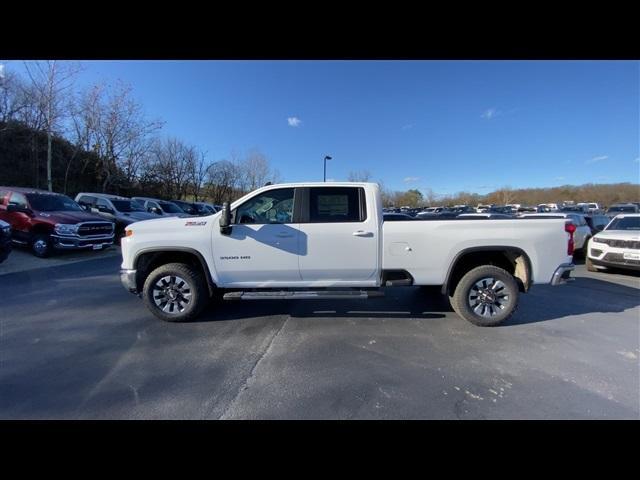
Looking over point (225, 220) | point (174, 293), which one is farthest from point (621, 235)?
point (174, 293)

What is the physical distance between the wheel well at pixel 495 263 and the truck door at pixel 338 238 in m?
1.27

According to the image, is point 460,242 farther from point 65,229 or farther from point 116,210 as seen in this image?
point 116,210

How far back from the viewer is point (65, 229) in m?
7.70

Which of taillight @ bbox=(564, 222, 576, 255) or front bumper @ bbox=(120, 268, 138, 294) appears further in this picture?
front bumper @ bbox=(120, 268, 138, 294)

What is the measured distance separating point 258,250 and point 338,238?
1175mm

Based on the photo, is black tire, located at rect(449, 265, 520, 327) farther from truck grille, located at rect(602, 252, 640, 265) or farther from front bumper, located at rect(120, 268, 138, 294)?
truck grille, located at rect(602, 252, 640, 265)

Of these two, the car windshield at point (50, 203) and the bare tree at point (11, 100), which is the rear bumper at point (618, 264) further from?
the bare tree at point (11, 100)

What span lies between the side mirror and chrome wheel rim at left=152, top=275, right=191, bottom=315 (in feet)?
3.21

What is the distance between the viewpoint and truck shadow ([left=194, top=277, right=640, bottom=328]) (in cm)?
414

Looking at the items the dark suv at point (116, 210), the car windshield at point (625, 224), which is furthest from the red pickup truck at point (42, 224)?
the car windshield at point (625, 224)

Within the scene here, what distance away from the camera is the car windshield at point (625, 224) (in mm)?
7250

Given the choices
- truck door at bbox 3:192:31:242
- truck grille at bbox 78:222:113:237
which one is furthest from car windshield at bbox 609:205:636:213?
truck door at bbox 3:192:31:242
